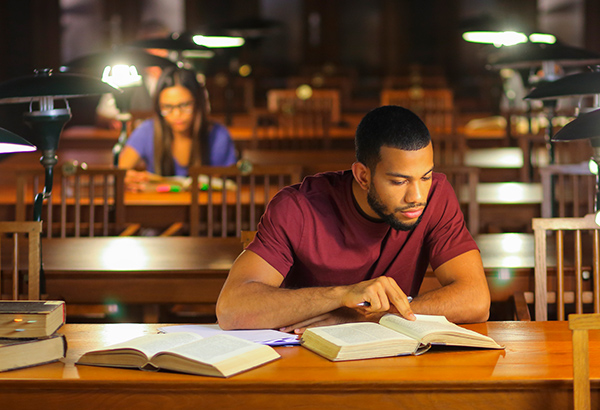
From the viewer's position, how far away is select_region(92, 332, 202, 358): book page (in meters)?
1.29

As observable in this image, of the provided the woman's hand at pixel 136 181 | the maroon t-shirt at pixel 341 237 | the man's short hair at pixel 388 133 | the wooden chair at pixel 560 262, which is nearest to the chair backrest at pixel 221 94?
the woman's hand at pixel 136 181

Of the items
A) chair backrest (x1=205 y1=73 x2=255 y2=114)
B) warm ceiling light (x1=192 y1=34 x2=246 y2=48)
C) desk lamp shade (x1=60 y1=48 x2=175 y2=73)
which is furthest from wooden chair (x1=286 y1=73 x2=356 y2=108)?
desk lamp shade (x1=60 y1=48 x2=175 y2=73)

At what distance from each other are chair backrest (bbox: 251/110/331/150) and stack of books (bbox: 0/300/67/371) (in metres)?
4.11

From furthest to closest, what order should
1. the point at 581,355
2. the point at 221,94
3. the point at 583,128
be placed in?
1. the point at 221,94
2. the point at 583,128
3. the point at 581,355

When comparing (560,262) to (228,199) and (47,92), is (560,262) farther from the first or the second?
(228,199)

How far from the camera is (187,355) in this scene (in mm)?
1251

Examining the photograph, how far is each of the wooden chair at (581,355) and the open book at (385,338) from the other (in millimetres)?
271

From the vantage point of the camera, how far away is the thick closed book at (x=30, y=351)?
1.28m

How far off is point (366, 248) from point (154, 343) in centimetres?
58

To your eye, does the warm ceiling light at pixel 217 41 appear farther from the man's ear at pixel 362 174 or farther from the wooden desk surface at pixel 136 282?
the man's ear at pixel 362 174

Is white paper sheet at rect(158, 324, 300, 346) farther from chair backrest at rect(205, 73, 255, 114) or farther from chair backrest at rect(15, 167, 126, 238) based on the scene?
chair backrest at rect(205, 73, 255, 114)

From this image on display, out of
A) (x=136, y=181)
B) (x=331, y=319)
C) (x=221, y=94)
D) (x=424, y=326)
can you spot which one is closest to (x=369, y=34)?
(x=221, y=94)

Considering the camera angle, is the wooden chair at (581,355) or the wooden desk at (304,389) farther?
the wooden desk at (304,389)

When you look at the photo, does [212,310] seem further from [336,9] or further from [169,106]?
[336,9]
